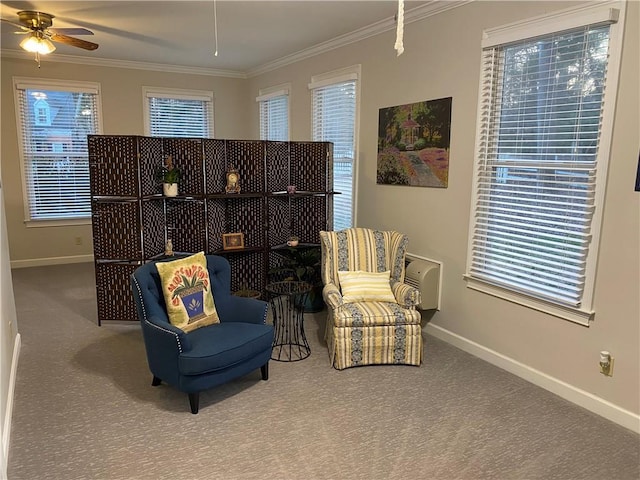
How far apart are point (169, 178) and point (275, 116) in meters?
2.87

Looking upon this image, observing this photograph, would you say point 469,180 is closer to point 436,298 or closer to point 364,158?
point 436,298

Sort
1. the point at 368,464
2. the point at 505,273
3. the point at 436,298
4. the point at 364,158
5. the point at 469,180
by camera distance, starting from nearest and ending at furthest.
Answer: the point at 368,464 → the point at 505,273 → the point at 469,180 → the point at 436,298 → the point at 364,158

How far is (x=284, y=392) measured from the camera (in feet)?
10.3

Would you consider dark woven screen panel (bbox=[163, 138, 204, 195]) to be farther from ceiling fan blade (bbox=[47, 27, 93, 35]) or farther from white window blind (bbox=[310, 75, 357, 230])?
white window blind (bbox=[310, 75, 357, 230])

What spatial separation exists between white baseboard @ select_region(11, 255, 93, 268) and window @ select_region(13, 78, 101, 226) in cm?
52

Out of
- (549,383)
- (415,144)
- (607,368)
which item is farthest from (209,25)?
(607,368)

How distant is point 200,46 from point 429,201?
3434mm

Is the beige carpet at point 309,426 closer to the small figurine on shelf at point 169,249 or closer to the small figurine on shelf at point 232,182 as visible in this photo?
the small figurine on shelf at point 169,249

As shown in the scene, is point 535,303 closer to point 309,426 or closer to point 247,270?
point 309,426

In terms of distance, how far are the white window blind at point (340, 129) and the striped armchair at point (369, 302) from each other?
1218mm

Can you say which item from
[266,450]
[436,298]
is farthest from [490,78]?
[266,450]

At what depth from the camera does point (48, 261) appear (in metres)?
6.52

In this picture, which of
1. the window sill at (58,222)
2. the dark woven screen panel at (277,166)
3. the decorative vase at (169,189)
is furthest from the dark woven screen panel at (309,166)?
the window sill at (58,222)

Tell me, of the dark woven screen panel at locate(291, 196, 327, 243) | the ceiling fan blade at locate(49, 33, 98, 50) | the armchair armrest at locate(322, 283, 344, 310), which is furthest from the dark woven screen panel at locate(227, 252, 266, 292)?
the ceiling fan blade at locate(49, 33, 98, 50)
